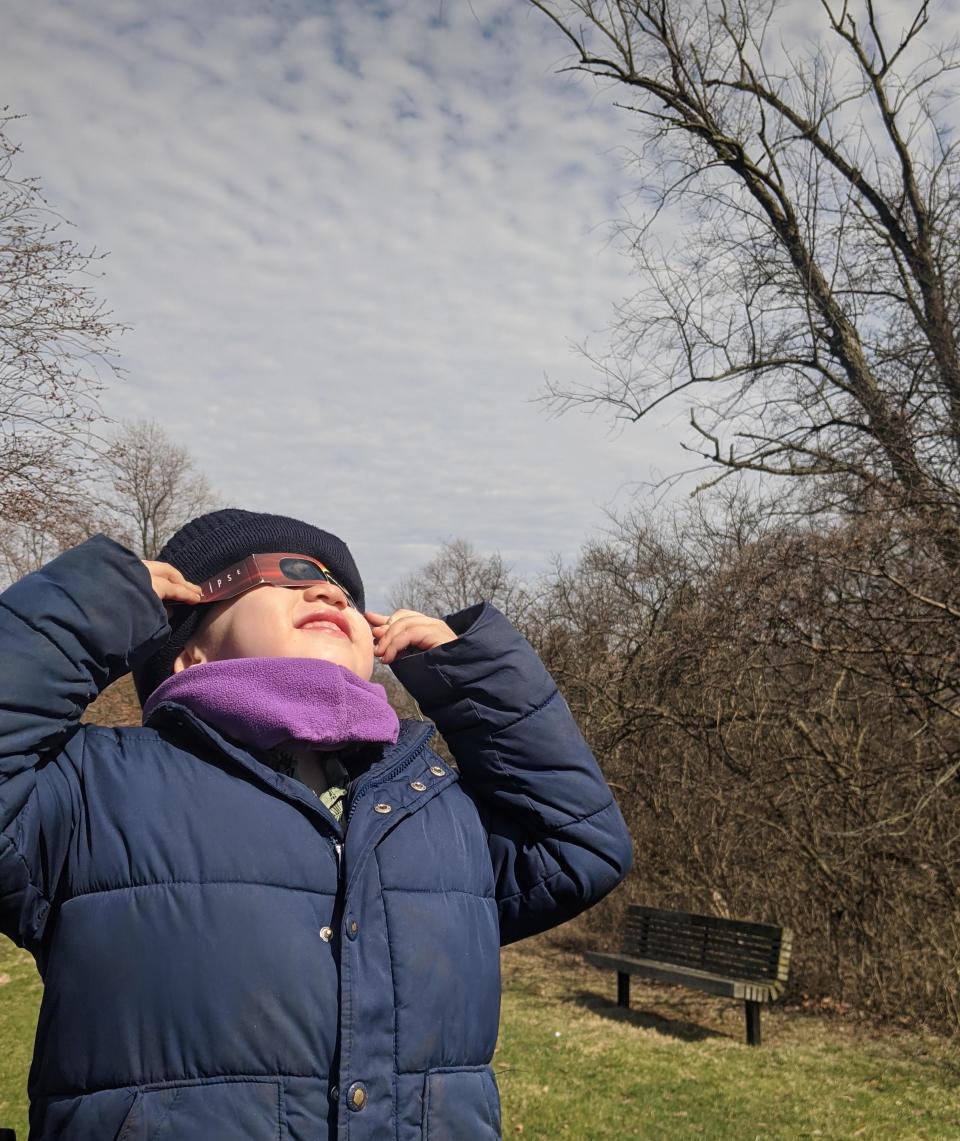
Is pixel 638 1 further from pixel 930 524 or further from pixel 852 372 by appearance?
pixel 930 524

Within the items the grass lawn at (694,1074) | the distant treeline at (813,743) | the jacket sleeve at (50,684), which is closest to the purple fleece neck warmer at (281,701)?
the jacket sleeve at (50,684)

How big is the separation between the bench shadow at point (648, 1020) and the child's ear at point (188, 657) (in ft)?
23.0

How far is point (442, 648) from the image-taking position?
76.5 inches

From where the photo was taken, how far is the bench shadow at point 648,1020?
8102 mm

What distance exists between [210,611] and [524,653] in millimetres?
579

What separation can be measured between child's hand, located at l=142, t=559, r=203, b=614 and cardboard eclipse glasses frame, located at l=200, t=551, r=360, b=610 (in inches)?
1.7

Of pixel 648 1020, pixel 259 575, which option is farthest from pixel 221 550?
pixel 648 1020

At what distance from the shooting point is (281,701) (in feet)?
5.61

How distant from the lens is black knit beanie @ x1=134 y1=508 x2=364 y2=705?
6.53 feet

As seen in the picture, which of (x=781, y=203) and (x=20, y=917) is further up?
(x=781, y=203)

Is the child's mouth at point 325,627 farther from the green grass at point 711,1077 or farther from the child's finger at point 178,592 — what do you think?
the green grass at point 711,1077

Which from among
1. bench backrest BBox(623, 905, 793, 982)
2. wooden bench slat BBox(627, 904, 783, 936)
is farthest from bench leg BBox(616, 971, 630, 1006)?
wooden bench slat BBox(627, 904, 783, 936)

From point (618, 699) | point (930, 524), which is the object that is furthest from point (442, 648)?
point (618, 699)

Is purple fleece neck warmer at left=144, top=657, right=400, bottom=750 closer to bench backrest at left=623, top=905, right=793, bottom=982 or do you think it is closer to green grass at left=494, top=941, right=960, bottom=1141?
green grass at left=494, top=941, right=960, bottom=1141
